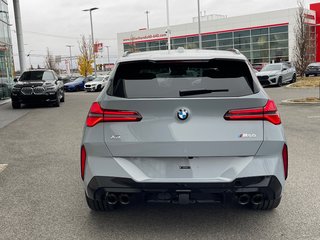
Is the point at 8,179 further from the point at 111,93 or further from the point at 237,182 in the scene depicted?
the point at 237,182

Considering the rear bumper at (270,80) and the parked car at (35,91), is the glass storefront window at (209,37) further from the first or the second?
the parked car at (35,91)

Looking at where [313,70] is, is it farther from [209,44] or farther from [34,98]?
[34,98]

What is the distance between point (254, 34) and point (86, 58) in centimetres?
2487

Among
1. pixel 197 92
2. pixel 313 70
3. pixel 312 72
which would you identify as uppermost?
pixel 197 92

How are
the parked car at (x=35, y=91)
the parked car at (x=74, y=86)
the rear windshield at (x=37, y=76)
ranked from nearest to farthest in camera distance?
the parked car at (x=35, y=91), the rear windshield at (x=37, y=76), the parked car at (x=74, y=86)

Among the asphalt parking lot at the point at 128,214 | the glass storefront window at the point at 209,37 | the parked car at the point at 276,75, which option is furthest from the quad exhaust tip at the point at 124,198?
the glass storefront window at the point at 209,37

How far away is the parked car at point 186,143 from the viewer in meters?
3.30

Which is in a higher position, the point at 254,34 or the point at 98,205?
the point at 254,34

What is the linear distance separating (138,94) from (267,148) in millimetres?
1223

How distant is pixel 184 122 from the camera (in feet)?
10.9

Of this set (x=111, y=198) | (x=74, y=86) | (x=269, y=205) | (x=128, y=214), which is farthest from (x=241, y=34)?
(x=111, y=198)

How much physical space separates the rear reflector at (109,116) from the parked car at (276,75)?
22.4 metres

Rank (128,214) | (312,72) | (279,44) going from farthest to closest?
1. (279,44)
2. (312,72)
3. (128,214)

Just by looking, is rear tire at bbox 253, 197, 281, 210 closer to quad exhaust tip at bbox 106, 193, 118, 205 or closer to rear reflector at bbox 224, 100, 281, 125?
rear reflector at bbox 224, 100, 281, 125
